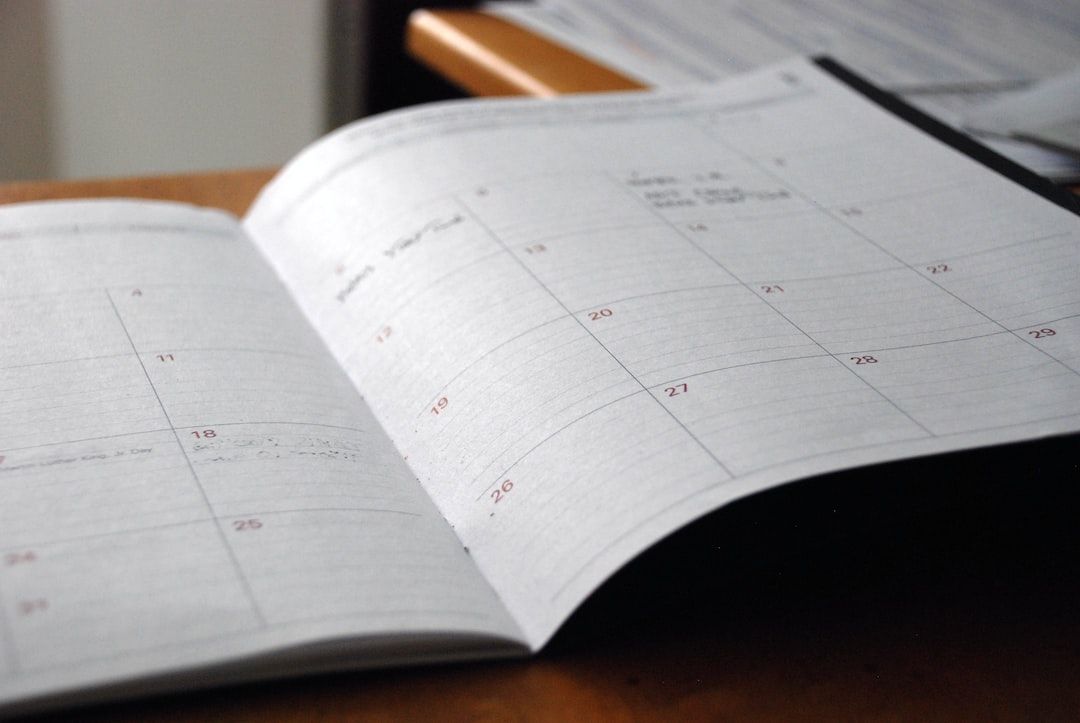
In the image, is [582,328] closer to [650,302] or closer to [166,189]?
[650,302]

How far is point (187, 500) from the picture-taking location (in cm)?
30

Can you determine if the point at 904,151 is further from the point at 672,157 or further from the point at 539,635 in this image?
the point at 539,635

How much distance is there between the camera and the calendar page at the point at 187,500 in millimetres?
265

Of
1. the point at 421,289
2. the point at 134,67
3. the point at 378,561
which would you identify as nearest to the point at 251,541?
the point at 378,561

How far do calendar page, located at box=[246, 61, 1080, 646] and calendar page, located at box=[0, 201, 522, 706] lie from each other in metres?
0.02

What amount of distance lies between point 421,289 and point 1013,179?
0.84 ft

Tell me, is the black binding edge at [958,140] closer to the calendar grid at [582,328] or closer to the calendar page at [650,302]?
the calendar page at [650,302]

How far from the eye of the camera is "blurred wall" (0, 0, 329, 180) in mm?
1337

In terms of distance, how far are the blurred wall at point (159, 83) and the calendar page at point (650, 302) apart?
88 cm

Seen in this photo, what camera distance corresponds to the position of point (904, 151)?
19.8 inches

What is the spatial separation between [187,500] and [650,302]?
0.54 feet

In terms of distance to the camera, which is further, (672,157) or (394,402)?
(672,157)

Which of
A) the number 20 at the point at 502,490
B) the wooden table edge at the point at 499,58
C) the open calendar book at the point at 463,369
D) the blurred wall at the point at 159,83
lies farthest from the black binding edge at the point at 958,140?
the blurred wall at the point at 159,83

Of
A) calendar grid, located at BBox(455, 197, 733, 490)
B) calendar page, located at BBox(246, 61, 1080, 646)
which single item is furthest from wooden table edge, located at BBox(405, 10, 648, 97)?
calendar grid, located at BBox(455, 197, 733, 490)
